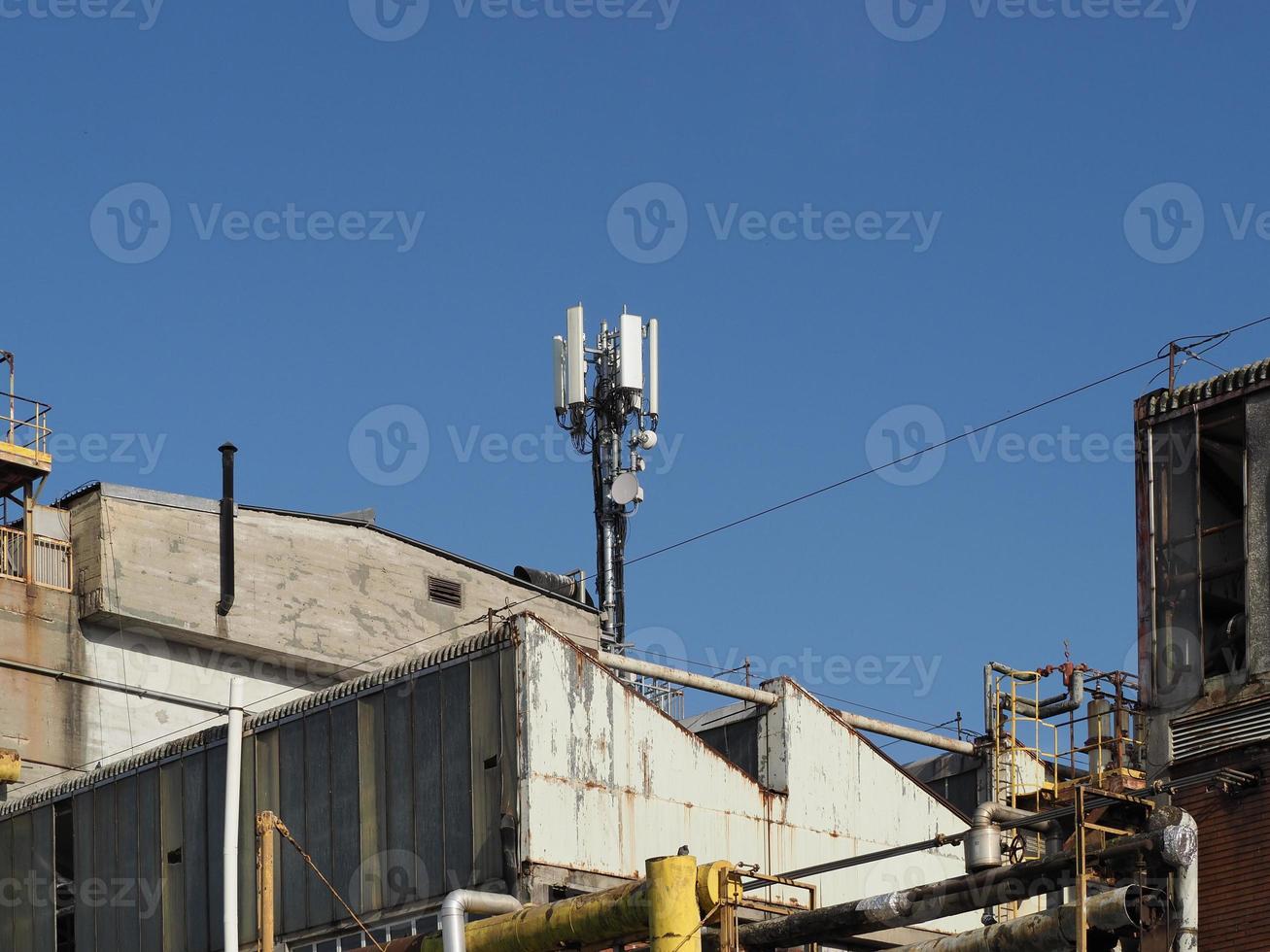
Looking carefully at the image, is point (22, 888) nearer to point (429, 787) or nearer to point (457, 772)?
point (429, 787)

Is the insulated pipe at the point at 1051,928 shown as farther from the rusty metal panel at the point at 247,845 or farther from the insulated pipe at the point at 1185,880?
the rusty metal panel at the point at 247,845

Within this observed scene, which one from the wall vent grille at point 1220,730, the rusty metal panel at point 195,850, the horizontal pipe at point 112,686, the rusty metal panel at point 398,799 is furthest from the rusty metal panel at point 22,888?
the wall vent grille at point 1220,730

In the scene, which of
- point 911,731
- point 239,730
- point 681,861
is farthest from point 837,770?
point 681,861

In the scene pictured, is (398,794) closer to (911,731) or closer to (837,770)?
(837,770)

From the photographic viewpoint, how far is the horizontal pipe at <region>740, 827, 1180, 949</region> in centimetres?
2636

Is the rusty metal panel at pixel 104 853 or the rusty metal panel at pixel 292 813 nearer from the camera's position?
the rusty metal panel at pixel 292 813

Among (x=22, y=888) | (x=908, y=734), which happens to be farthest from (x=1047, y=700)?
(x=22, y=888)

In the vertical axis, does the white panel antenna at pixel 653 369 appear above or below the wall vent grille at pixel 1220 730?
above

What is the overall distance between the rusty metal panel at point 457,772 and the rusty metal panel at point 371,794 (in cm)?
153

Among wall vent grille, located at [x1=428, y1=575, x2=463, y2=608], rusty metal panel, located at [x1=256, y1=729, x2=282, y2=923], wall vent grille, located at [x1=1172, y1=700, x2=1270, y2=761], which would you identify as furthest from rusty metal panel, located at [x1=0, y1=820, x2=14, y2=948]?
wall vent grille, located at [x1=1172, y1=700, x2=1270, y2=761]

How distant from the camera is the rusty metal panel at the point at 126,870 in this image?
44.3m

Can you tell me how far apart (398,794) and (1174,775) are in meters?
15.0

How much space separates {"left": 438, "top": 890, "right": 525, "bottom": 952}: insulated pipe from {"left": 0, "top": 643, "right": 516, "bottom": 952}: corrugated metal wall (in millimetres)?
3139

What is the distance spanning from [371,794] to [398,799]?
0.73m
